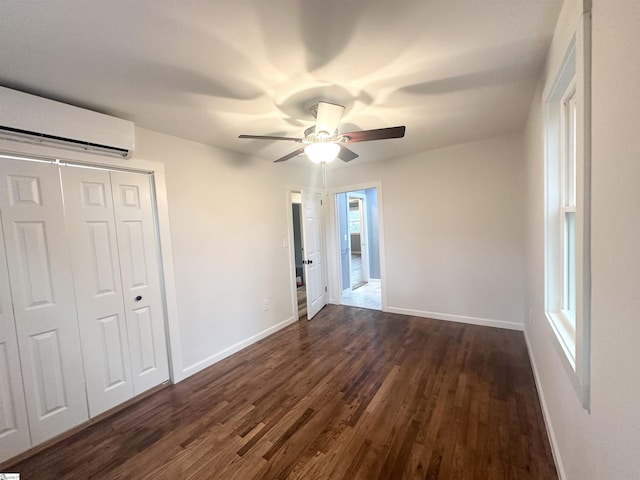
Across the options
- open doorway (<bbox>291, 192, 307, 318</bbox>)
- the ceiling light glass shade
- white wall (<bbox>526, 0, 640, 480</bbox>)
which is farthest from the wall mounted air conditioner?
white wall (<bbox>526, 0, 640, 480</bbox>)

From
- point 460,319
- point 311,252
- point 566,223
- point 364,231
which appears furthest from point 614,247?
point 364,231

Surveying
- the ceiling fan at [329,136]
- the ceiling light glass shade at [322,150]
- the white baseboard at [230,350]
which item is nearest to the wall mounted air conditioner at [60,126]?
the ceiling fan at [329,136]

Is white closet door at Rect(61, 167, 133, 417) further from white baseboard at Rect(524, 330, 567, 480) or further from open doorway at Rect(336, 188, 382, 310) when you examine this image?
open doorway at Rect(336, 188, 382, 310)

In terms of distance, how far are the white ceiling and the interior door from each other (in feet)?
6.03

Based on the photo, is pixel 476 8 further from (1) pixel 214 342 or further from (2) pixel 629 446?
(1) pixel 214 342

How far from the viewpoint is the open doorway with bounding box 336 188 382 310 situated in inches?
197

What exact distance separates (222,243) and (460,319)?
10.6ft

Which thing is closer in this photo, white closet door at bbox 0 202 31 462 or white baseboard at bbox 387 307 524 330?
white closet door at bbox 0 202 31 462

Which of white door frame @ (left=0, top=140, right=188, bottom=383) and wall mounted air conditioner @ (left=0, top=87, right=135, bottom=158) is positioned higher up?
wall mounted air conditioner @ (left=0, top=87, right=135, bottom=158)

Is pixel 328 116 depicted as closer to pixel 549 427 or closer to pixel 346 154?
pixel 346 154

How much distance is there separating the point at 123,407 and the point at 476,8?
354cm

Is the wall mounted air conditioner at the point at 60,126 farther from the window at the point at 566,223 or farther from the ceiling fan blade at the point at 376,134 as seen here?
the window at the point at 566,223

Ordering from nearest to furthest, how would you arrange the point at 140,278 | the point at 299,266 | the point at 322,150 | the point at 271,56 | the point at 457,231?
the point at 271,56 → the point at 322,150 → the point at 140,278 → the point at 457,231 → the point at 299,266

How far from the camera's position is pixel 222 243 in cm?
295
